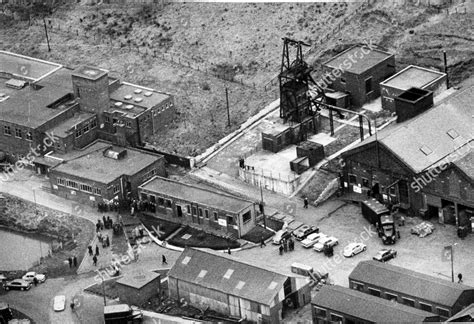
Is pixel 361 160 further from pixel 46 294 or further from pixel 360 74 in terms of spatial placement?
pixel 46 294

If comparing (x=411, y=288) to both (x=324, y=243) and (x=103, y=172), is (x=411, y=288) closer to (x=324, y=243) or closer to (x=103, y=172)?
(x=324, y=243)

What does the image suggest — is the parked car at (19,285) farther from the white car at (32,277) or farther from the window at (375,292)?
the window at (375,292)

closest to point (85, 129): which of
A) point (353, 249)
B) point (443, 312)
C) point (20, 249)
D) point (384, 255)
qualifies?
point (20, 249)

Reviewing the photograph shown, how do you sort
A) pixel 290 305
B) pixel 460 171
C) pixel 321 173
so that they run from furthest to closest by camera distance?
pixel 321 173, pixel 460 171, pixel 290 305

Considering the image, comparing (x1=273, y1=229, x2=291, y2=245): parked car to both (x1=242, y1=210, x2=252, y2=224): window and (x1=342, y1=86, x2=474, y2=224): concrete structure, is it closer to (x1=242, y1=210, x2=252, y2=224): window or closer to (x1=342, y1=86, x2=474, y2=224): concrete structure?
(x1=242, y1=210, x2=252, y2=224): window

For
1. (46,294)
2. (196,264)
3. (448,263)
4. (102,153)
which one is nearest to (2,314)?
(46,294)

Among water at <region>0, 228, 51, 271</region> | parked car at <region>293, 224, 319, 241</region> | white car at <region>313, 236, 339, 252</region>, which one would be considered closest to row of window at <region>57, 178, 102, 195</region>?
water at <region>0, 228, 51, 271</region>
